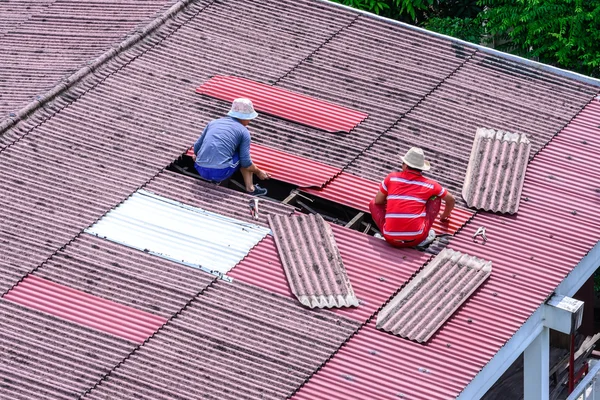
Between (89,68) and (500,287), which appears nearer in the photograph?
(500,287)

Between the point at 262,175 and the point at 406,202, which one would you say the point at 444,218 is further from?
the point at 262,175

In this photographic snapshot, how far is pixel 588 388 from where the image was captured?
59.9 ft

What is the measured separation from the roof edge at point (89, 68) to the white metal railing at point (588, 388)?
30.4ft

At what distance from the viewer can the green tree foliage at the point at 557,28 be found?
81.3 feet

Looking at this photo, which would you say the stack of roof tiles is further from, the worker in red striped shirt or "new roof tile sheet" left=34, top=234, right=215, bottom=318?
the worker in red striped shirt

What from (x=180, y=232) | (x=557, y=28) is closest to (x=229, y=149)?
(x=180, y=232)

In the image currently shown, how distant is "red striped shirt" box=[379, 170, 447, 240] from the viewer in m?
17.3

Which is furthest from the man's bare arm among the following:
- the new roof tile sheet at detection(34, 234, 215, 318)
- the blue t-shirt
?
the new roof tile sheet at detection(34, 234, 215, 318)

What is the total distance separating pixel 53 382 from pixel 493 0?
1485 cm

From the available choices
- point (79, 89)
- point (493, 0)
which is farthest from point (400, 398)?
point (493, 0)

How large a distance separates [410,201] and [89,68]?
6.56 metres

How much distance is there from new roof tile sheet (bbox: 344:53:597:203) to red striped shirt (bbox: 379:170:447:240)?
143 cm

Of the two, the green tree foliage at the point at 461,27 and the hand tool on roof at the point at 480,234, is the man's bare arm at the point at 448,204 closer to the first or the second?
the hand tool on roof at the point at 480,234

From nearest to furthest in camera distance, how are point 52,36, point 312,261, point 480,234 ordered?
point 312,261, point 480,234, point 52,36
